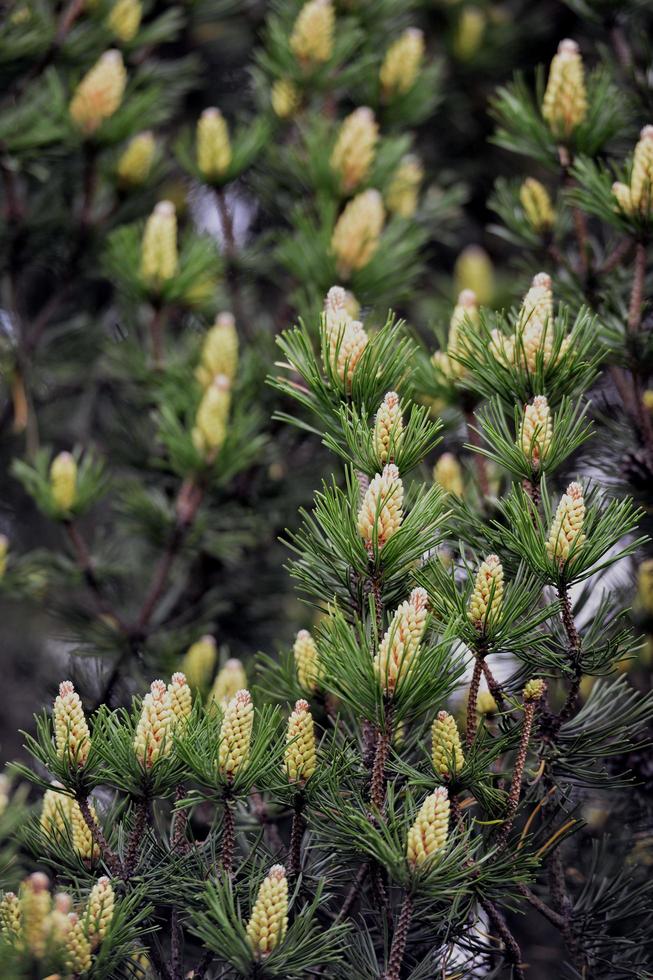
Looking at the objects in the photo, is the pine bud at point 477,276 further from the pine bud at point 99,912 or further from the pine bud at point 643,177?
the pine bud at point 99,912

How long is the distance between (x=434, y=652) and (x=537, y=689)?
0.10 meters

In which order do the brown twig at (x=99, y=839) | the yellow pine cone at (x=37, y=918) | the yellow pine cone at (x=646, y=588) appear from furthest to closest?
the yellow pine cone at (x=646, y=588)
the brown twig at (x=99, y=839)
the yellow pine cone at (x=37, y=918)

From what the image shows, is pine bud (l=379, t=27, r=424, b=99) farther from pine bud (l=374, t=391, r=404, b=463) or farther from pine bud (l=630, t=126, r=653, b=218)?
pine bud (l=374, t=391, r=404, b=463)

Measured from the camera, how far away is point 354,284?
1.08 m

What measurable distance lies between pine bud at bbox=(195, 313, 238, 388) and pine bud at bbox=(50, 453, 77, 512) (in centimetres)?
16

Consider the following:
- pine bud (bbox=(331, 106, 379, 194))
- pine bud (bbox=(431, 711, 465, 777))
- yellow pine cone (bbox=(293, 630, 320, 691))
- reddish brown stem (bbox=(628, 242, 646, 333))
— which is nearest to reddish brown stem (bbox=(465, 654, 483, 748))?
pine bud (bbox=(431, 711, 465, 777))

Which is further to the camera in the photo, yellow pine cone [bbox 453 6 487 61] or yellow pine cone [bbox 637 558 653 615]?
yellow pine cone [bbox 453 6 487 61]

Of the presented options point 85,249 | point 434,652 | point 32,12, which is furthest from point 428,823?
point 32,12

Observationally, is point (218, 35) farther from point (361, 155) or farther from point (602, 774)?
point (602, 774)

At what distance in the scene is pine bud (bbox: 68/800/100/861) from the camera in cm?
67

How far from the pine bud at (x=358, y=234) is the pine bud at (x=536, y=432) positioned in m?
0.43

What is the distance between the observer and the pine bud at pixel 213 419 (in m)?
1.01

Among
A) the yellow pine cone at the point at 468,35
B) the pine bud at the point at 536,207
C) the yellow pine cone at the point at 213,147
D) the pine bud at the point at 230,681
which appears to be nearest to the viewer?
the pine bud at the point at 230,681

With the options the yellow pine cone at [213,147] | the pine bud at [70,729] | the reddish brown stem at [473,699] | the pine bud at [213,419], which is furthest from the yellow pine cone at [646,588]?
the yellow pine cone at [213,147]
